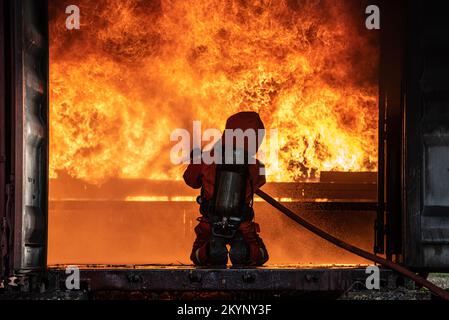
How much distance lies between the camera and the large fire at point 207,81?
35.1ft

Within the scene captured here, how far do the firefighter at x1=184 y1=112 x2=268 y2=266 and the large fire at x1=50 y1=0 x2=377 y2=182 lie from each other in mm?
3864

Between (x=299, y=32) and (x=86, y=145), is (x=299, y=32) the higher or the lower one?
the higher one

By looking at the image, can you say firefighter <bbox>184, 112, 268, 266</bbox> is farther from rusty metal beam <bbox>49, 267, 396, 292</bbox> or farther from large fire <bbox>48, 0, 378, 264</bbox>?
large fire <bbox>48, 0, 378, 264</bbox>

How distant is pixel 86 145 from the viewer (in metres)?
11.1

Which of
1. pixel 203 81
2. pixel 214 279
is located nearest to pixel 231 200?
pixel 214 279

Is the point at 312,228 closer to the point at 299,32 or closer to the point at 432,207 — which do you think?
the point at 432,207

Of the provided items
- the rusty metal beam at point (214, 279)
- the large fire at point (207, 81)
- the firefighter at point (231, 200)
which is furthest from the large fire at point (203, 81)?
the rusty metal beam at point (214, 279)

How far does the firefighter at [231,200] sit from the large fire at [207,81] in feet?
12.7

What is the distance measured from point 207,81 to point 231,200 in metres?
4.75

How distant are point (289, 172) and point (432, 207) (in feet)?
16.6

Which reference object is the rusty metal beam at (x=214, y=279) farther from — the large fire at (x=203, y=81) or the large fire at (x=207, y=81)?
the large fire at (x=207, y=81)

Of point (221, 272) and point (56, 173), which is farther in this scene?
point (56, 173)

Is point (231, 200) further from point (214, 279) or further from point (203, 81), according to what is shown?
point (203, 81)

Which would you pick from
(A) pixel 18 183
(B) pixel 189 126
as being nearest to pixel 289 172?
(B) pixel 189 126
